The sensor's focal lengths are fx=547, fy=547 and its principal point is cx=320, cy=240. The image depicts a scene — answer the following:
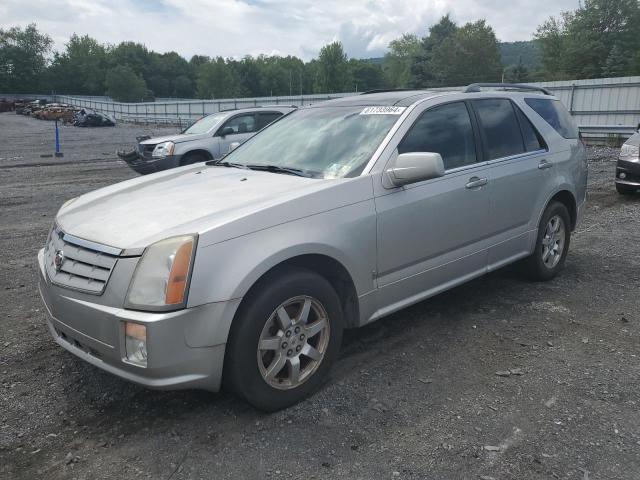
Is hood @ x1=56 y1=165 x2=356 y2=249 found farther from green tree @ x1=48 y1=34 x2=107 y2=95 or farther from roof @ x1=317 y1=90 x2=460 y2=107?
green tree @ x1=48 y1=34 x2=107 y2=95

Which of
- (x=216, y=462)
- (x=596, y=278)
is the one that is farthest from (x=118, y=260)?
(x=596, y=278)

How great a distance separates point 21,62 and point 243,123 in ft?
375

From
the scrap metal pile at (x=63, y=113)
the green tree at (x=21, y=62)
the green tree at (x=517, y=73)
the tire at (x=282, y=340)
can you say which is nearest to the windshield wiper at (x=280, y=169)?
the tire at (x=282, y=340)

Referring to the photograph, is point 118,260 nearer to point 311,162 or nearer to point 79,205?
point 79,205

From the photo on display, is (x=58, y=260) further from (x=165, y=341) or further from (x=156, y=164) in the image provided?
(x=156, y=164)

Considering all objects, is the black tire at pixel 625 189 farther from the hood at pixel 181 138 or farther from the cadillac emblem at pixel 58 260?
the cadillac emblem at pixel 58 260

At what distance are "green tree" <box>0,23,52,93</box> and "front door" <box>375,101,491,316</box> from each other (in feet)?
394

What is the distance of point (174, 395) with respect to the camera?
3312 mm

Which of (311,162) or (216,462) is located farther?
(311,162)

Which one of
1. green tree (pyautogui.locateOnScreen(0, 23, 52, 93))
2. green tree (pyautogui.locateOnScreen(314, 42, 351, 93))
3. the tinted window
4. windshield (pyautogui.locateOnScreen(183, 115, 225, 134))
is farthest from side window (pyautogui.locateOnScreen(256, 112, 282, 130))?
green tree (pyautogui.locateOnScreen(0, 23, 52, 93))

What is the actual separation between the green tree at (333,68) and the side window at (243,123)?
75.7 metres

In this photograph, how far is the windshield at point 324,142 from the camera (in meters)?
3.69

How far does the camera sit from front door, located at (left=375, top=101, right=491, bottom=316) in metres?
3.60

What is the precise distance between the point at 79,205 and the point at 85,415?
4.52 feet
